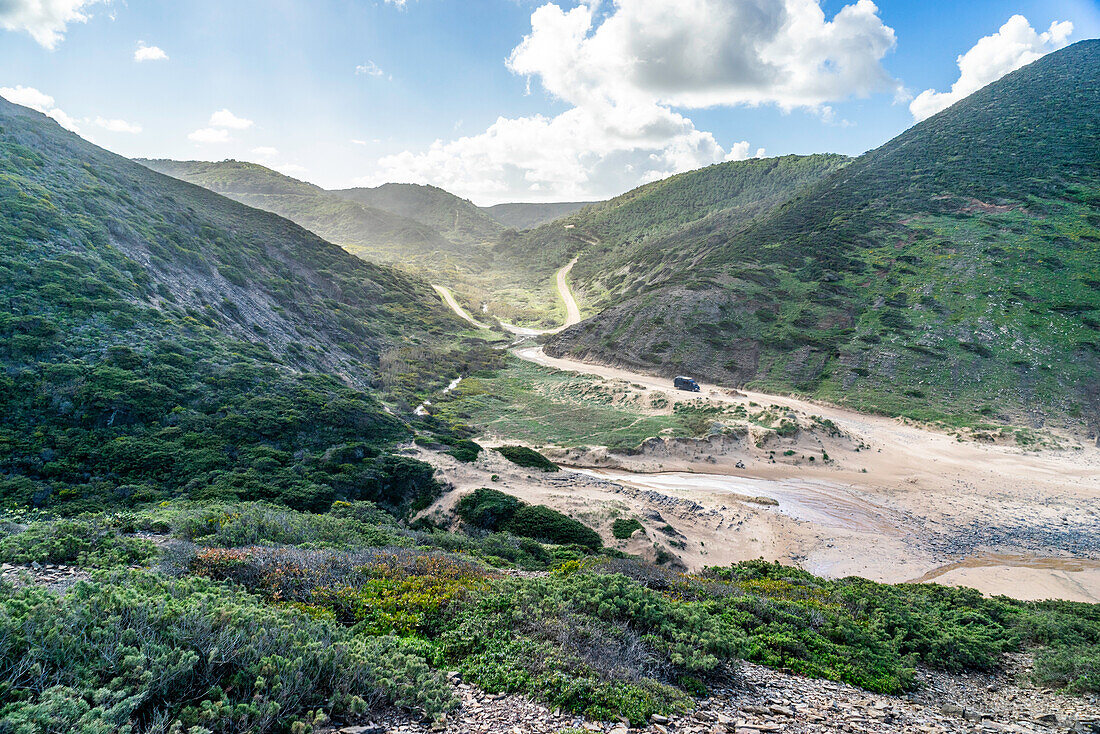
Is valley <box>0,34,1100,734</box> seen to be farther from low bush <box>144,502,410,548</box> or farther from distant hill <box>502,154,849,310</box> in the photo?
Answer: distant hill <box>502,154,849,310</box>

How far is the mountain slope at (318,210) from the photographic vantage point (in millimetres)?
165750

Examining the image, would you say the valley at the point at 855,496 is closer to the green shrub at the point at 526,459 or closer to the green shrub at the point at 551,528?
the green shrub at the point at 551,528

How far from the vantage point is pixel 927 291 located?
49.6 meters

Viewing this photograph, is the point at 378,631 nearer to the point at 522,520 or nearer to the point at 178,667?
the point at 178,667

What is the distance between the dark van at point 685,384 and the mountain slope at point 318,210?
4988 inches

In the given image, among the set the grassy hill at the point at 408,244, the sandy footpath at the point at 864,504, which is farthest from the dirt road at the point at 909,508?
the grassy hill at the point at 408,244

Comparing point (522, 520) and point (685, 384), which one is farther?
point (685, 384)

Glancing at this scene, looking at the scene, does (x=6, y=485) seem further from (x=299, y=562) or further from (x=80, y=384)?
(x=299, y=562)

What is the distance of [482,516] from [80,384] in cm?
1710

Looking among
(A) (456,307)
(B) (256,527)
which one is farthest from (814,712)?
(A) (456,307)

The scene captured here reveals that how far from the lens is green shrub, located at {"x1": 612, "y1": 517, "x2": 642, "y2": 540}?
19688 millimetres

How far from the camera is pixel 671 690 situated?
6000mm

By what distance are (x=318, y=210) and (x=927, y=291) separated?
19448cm

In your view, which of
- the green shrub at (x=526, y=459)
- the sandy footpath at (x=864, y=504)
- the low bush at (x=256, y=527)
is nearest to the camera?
the low bush at (x=256, y=527)
